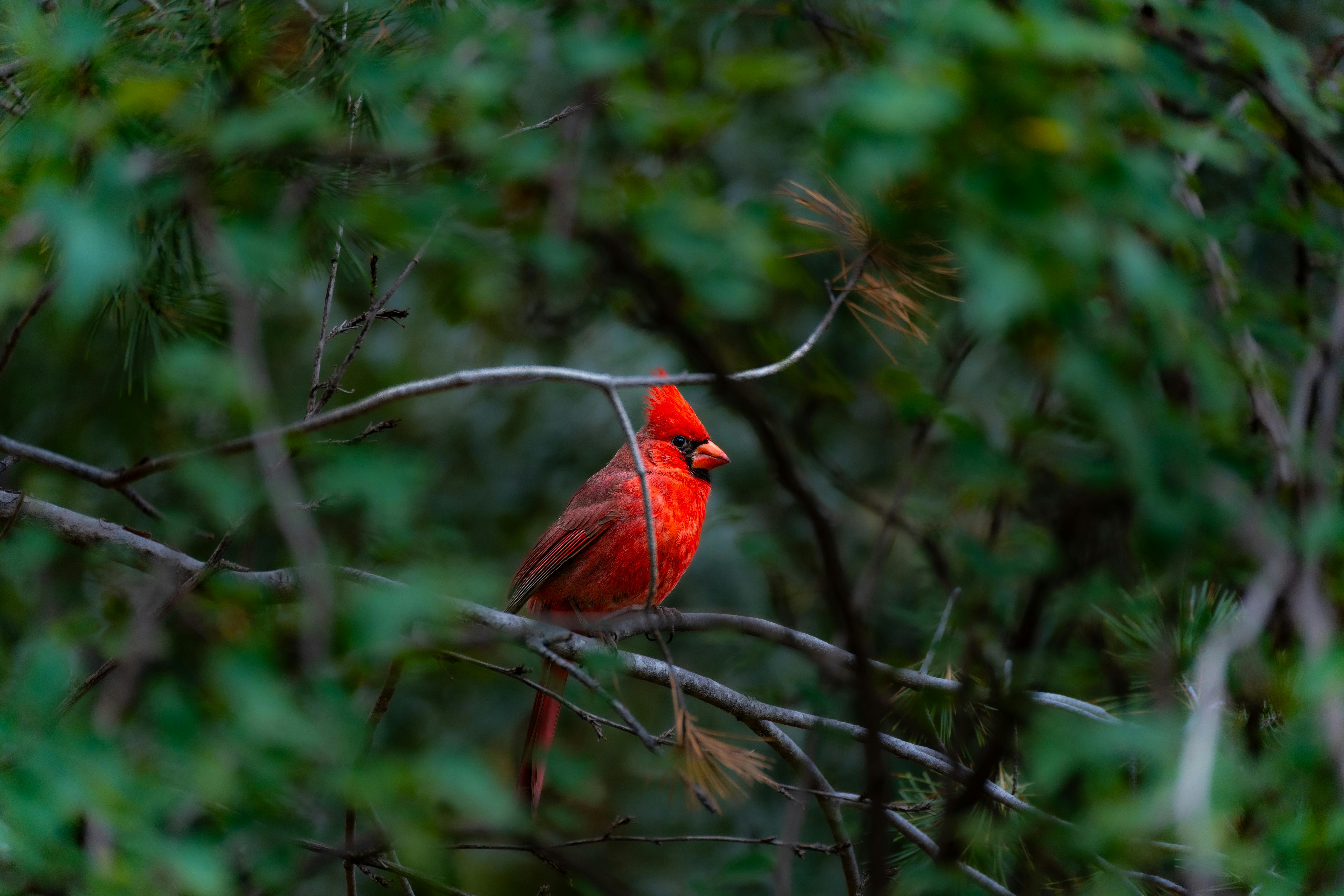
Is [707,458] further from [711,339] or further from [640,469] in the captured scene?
[640,469]

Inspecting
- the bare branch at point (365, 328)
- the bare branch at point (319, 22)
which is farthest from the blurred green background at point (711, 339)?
the bare branch at point (365, 328)

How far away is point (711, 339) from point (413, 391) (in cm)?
142

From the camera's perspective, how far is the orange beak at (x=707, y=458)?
13.6 ft

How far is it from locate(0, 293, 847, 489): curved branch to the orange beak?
6.33 ft

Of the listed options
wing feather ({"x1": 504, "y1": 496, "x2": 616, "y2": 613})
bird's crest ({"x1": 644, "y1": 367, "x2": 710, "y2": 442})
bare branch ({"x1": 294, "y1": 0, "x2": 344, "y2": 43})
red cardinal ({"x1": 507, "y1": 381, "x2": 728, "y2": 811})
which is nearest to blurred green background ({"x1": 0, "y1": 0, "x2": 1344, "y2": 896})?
bare branch ({"x1": 294, "y1": 0, "x2": 344, "y2": 43})

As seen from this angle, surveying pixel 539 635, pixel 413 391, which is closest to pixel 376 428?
pixel 539 635

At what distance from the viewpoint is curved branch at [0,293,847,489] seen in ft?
5.35

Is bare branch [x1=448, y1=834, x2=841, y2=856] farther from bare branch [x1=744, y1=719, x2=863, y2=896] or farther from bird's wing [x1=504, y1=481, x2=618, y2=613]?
bird's wing [x1=504, y1=481, x2=618, y2=613]

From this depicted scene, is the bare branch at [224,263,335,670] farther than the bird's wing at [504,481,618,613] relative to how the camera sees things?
No

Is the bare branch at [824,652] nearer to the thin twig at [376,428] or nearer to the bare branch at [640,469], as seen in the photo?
the bare branch at [640,469]

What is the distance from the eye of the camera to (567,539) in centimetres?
402

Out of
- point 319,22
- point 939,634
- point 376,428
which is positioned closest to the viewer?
point 319,22

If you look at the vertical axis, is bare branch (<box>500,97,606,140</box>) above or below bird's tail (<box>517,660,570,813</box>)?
above

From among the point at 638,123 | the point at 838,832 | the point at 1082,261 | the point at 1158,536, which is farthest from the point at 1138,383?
the point at 838,832
